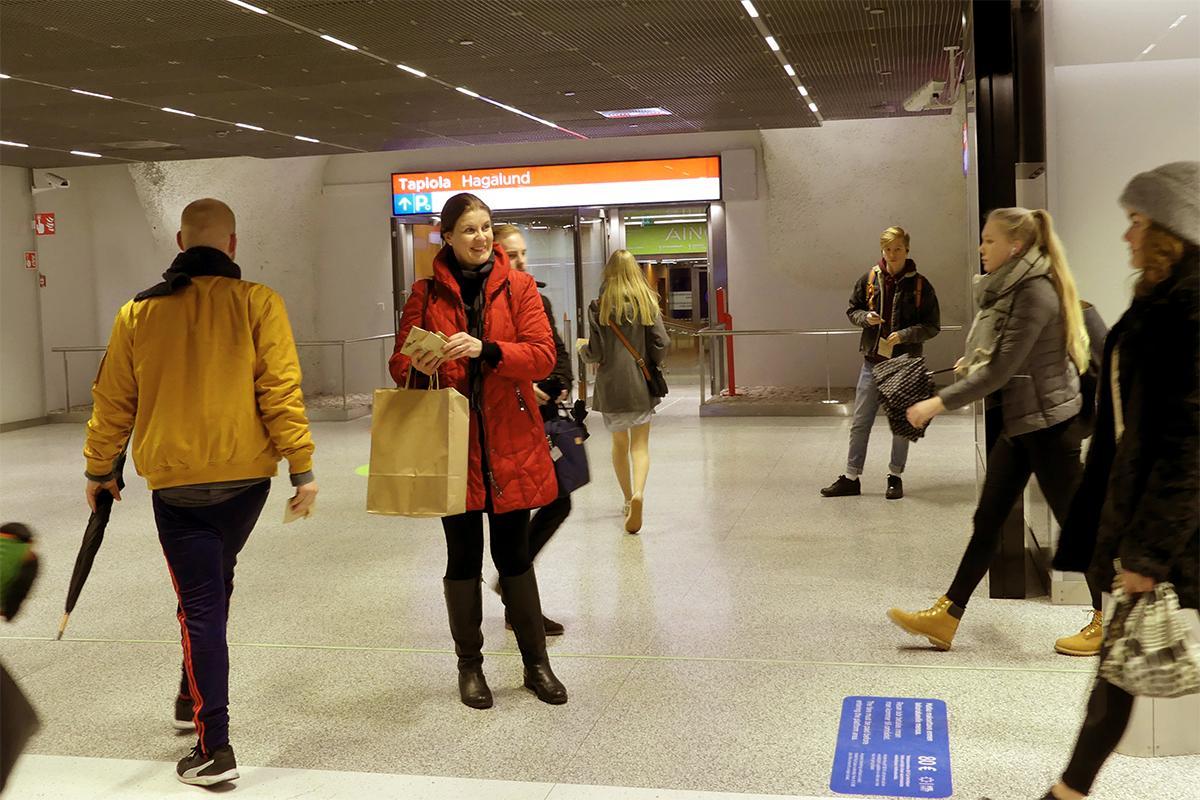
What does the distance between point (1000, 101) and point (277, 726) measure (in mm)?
3757

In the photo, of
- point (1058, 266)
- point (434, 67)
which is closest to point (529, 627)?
point (1058, 266)

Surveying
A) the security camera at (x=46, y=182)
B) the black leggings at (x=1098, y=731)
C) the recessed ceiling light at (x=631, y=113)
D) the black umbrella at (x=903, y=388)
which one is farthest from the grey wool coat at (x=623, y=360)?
the security camera at (x=46, y=182)

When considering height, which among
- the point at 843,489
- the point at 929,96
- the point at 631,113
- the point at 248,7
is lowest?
the point at 843,489

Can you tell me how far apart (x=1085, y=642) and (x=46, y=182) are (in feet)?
45.3

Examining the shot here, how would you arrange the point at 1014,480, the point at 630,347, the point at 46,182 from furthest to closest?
the point at 46,182 → the point at 630,347 → the point at 1014,480

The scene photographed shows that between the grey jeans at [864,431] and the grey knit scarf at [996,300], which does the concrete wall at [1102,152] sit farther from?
the grey jeans at [864,431]

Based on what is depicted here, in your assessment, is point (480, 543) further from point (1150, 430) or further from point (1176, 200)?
point (1176, 200)

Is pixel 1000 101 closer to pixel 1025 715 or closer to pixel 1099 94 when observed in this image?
pixel 1099 94

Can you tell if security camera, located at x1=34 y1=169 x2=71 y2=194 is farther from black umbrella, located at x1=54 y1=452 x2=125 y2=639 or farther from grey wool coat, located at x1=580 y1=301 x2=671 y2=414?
black umbrella, located at x1=54 y1=452 x2=125 y2=639

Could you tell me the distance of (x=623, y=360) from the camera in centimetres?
673

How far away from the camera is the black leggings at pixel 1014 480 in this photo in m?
4.27

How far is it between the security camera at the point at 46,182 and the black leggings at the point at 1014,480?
41.9 ft

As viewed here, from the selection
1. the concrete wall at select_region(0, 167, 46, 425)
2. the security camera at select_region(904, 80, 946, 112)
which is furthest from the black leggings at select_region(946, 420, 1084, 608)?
the concrete wall at select_region(0, 167, 46, 425)

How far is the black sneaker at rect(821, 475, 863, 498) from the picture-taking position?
25.4ft
